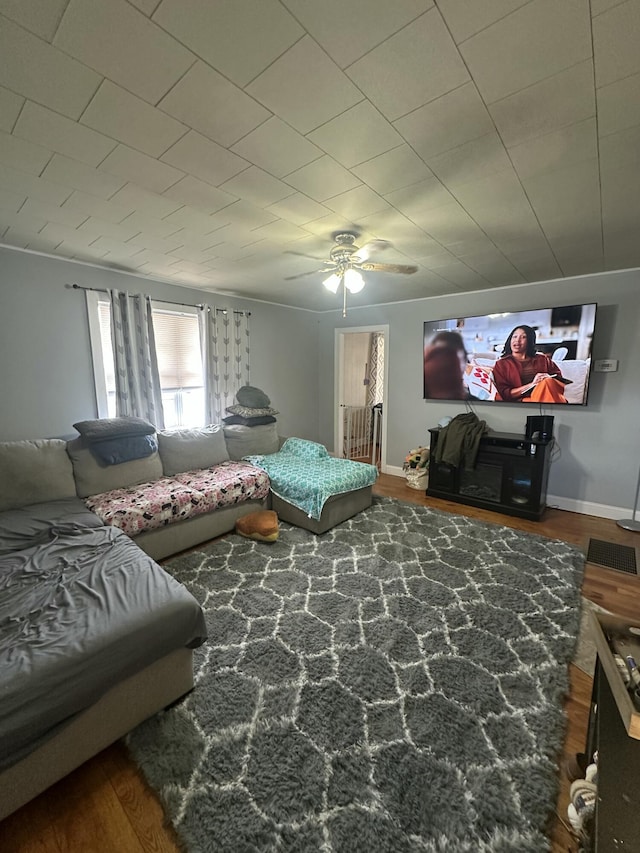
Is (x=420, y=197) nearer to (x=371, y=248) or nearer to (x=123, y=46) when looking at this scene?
(x=371, y=248)

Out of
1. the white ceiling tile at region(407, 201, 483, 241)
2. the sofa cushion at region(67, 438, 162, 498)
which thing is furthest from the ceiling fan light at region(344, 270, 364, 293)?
the sofa cushion at region(67, 438, 162, 498)

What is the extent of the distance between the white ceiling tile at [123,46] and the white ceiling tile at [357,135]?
0.52 metres

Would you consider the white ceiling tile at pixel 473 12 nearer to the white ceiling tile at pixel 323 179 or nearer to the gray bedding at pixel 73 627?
the white ceiling tile at pixel 323 179

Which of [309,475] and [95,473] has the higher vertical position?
[95,473]

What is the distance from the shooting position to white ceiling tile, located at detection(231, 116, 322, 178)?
1.31 m

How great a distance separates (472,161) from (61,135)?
1.70 metres

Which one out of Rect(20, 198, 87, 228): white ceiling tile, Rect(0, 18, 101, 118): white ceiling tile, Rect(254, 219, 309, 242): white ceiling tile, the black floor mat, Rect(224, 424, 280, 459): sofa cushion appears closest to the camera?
Rect(0, 18, 101, 118): white ceiling tile

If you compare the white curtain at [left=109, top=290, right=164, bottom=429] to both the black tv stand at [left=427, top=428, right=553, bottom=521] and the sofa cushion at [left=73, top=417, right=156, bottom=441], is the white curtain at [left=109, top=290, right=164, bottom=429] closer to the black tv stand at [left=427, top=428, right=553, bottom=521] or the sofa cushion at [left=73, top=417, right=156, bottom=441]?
the sofa cushion at [left=73, top=417, right=156, bottom=441]

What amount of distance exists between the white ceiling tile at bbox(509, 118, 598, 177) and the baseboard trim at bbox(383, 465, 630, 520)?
3.26 m

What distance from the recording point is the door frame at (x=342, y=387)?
4812mm

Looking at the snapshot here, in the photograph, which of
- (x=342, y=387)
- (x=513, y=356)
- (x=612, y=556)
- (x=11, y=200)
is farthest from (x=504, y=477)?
(x=11, y=200)

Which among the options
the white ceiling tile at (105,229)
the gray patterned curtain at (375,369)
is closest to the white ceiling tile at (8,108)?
the white ceiling tile at (105,229)

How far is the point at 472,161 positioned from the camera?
1495 millimetres

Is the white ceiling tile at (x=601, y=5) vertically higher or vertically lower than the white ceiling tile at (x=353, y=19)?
lower
